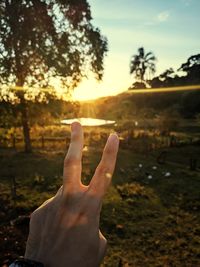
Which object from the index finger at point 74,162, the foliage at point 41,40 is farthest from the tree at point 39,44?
the index finger at point 74,162

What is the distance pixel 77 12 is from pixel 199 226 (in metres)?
14.0

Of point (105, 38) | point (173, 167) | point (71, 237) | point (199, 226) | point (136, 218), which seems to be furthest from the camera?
point (105, 38)

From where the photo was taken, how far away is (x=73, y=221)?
4.80ft

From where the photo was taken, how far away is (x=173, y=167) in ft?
50.0

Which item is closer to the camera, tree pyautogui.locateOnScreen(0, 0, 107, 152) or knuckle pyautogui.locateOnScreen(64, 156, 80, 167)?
knuckle pyautogui.locateOnScreen(64, 156, 80, 167)

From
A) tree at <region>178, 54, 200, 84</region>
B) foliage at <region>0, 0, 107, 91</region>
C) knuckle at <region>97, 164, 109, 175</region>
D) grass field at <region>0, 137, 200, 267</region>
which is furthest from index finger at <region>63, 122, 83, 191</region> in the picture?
tree at <region>178, 54, 200, 84</region>

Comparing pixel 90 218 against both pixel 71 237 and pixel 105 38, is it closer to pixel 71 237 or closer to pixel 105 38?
pixel 71 237

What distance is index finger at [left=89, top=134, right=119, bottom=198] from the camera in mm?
1498

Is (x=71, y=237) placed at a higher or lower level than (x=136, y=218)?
higher

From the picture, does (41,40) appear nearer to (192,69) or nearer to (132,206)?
(132,206)

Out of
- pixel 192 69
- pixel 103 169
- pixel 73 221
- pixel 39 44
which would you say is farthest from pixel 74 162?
pixel 192 69

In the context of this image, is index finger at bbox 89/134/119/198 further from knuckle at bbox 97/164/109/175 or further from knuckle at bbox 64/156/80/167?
knuckle at bbox 64/156/80/167

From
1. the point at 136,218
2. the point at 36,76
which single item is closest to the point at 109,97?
the point at 36,76

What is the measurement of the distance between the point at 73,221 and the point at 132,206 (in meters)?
8.37
